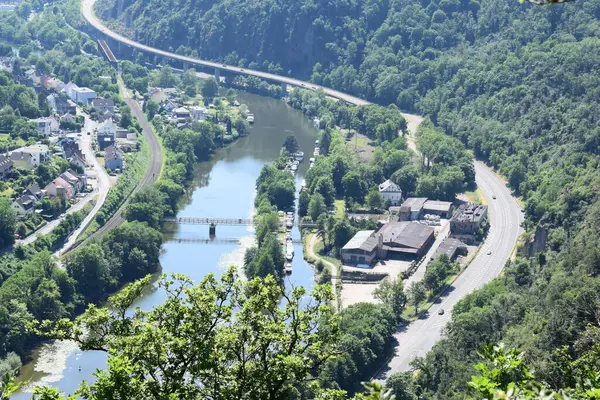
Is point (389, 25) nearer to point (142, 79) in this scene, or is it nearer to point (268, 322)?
point (142, 79)

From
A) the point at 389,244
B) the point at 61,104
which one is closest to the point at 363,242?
the point at 389,244

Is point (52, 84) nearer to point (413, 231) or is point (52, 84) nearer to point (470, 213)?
point (413, 231)

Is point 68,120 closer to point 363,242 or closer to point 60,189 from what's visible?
point 60,189

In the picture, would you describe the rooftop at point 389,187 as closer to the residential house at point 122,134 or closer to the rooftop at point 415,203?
the rooftop at point 415,203

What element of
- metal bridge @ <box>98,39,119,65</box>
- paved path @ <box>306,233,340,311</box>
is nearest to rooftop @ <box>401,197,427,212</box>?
paved path @ <box>306,233,340,311</box>

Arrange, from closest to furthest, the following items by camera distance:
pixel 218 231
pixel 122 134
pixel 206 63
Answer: pixel 218 231, pixel 122 134, pixel 206 63

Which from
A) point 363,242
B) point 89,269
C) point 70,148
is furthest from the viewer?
point 70,148

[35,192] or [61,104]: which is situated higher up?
[61,104]

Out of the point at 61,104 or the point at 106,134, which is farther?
the point at 61,104

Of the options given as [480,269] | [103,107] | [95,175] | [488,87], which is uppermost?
[488,87]
